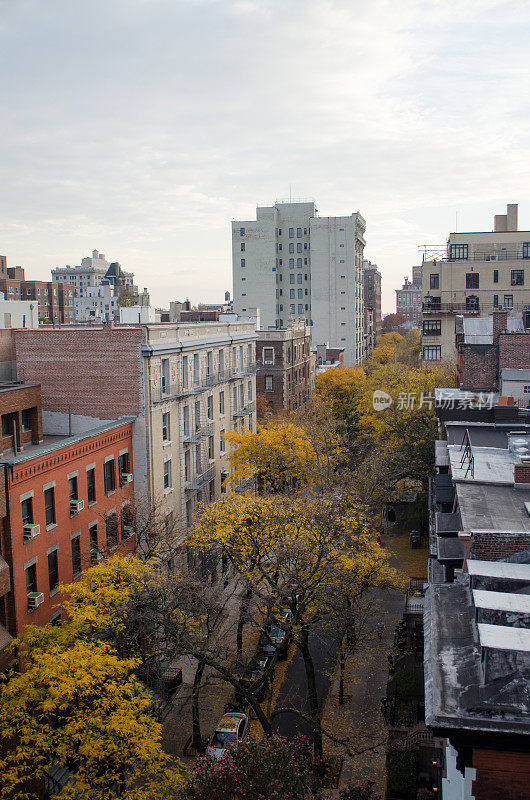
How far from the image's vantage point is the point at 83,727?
21.5 m

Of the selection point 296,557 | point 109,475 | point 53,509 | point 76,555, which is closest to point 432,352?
point 109,475

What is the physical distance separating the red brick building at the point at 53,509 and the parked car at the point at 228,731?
862 cm

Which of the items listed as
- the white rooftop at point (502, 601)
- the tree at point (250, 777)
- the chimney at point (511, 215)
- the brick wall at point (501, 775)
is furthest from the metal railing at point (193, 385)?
the chimney at point (511, 215)

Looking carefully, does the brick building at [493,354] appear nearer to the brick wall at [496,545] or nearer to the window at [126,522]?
the window at [126,522]

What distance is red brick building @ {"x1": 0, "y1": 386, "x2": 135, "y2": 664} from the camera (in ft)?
86.3

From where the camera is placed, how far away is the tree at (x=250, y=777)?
17797 mm

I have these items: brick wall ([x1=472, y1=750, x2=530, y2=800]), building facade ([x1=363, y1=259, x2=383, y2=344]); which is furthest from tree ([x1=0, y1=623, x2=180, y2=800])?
building facade ([x1=363, y1=259, x2=383, y2=344])

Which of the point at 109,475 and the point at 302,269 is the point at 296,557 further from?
the point at 302,269

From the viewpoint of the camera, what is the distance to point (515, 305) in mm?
84562

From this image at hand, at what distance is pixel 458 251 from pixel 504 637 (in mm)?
83903

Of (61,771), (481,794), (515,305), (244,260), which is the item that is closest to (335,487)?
(61,771)

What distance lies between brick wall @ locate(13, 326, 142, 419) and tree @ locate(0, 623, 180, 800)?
17.4m

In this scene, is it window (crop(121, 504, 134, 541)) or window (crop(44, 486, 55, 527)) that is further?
window (crop(121, 504, 134, 541))

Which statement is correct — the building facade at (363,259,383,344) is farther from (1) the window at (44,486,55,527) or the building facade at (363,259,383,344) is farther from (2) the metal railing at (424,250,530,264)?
(1) the window at (44,486,55,527)
